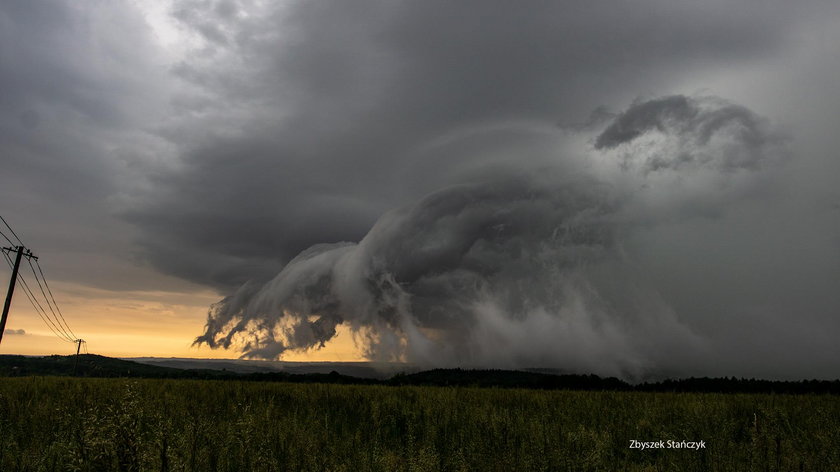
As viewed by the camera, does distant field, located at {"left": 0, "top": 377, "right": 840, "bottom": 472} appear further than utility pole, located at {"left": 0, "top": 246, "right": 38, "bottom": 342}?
No

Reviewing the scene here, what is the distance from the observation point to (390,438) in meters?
7.70

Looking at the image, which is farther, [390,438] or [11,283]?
[11,283]

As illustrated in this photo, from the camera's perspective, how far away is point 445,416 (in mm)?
9453

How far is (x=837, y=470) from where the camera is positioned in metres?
5.20

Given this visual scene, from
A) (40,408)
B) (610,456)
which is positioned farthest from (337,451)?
(40,408)

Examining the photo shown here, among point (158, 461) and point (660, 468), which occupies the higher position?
point (158, 461)

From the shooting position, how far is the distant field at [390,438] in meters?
4.43

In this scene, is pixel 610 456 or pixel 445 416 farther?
pixel 445 416

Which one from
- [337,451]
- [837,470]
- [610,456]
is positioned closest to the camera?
[837,470]

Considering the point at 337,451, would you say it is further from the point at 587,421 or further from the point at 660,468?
the point at 587,421

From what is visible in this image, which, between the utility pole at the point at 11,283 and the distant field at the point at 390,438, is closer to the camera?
the distant field at the point at 390,438

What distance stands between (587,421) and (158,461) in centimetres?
799

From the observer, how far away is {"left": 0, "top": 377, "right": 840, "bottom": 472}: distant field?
4434 millimetres

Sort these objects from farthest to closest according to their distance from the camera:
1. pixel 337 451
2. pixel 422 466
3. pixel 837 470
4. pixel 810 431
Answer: pixel 810 431
pixel 337 451
pixel 837 470
pixel 422 466
